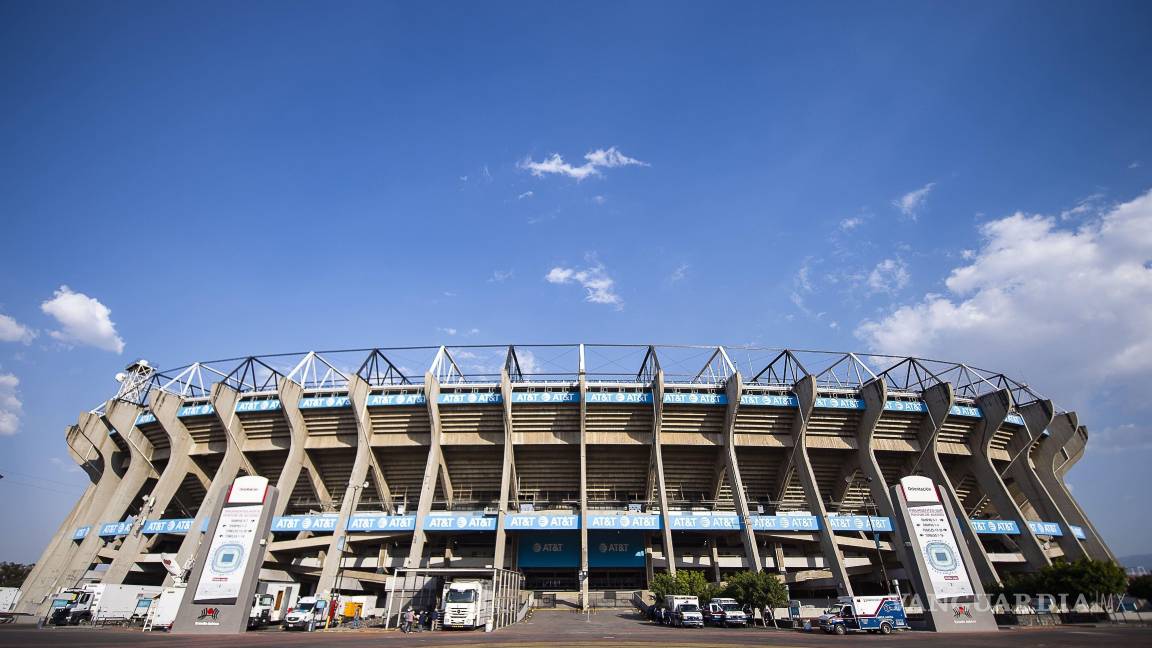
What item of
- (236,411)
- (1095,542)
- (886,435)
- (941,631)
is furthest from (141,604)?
(1095,542)

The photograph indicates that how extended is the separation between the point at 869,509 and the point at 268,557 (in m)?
58.6

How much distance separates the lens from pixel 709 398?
4828cm

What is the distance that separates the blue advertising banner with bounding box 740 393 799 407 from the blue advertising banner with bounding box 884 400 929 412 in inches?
346

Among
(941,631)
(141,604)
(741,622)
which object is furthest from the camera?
(141,604)

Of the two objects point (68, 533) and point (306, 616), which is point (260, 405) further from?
point (68, 533)

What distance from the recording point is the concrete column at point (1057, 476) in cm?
4809

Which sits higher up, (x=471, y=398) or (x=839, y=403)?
(x=471, y=398)

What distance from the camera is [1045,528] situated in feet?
152

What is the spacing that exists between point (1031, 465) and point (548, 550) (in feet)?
163

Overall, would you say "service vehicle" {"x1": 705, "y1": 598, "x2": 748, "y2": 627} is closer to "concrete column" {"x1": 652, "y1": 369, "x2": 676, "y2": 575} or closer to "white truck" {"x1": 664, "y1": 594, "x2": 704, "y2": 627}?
"white truck" {"x1": 664, "y1": 594, "x2": 704, "y2": 627}

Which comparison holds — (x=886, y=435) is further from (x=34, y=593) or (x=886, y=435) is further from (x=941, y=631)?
(x=34, y=593)

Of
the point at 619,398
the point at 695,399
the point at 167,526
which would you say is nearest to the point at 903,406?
the point at 695,399

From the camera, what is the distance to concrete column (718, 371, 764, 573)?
43.3 meters

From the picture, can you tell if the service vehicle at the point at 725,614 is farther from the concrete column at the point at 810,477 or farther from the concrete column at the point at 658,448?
the concrete column at the point at 810,477
